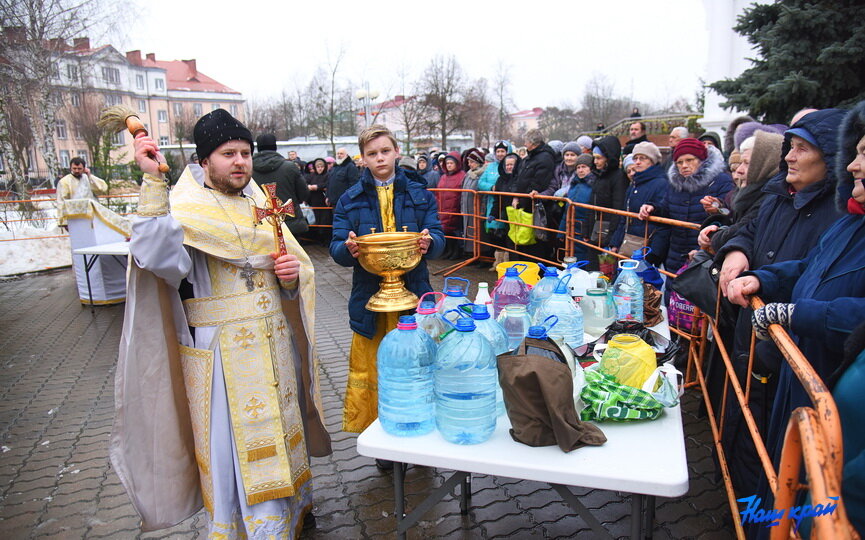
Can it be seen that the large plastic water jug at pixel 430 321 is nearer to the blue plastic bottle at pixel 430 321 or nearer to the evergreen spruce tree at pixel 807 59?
the blue plastic bottle at pixel 430 321

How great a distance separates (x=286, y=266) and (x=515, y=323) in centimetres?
115

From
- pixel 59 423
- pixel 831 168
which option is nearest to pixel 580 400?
pixel 831 168

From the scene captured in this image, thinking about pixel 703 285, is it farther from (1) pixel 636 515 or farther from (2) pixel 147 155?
(2) pixel 147 155

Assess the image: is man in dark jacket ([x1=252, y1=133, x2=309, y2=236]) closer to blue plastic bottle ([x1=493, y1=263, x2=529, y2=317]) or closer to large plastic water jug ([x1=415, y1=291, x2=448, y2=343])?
blue plastic bottle ([x1=493, y1=263, x2=529, y2=317])

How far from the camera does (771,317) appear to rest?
1957 millimetres

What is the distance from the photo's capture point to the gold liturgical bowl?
9.28 feet

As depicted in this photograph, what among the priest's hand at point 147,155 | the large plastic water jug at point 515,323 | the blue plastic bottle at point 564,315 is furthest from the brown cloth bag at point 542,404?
the priest's hand at point 147,155

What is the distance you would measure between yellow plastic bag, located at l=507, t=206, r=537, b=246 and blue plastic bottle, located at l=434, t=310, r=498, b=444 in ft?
20.4

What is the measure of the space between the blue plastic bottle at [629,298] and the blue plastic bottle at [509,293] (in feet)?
1.82

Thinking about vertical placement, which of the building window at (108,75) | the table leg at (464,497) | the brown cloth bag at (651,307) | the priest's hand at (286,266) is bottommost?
the table leg at (464,497)

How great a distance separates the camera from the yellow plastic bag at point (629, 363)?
228 cm

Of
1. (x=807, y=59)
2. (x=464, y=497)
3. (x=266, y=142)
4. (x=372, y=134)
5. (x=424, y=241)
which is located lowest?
(x=464, y=497)

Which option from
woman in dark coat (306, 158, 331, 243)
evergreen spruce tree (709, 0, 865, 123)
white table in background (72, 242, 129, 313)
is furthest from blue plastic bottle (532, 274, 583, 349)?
woman in dark coat (306, 158, 331, 243)

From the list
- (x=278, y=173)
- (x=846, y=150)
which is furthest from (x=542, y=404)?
(x=278, y=173)
